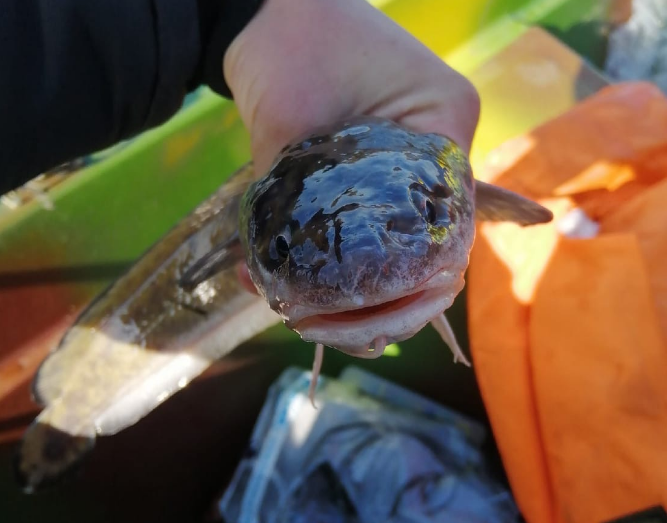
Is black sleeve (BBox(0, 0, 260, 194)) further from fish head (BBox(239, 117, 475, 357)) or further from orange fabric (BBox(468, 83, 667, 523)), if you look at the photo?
orange fabric (BBox(468, 83, 667, 523))

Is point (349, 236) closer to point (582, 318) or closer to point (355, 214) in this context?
point (355, 214)

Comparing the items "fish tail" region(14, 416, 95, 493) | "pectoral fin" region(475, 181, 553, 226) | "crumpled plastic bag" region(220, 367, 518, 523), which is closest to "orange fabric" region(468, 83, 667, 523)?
"crumpled plastic bag" region(220, 367, 518, 523)

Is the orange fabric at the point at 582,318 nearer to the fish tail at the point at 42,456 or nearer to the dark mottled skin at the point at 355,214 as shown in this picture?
the dark mottled skin at the point at 355,214

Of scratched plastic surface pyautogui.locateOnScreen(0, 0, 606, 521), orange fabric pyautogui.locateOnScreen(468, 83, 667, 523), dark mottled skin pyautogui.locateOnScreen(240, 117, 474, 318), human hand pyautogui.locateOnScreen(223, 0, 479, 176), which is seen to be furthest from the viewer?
scratched plastic surface pyautogui.locateOnScreen(0, 0, 606, 521)

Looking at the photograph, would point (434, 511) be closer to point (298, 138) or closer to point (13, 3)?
point (298, 138)

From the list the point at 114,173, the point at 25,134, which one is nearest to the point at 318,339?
Answer: the point at 25,134

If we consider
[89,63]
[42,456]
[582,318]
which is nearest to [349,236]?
[89,63]
